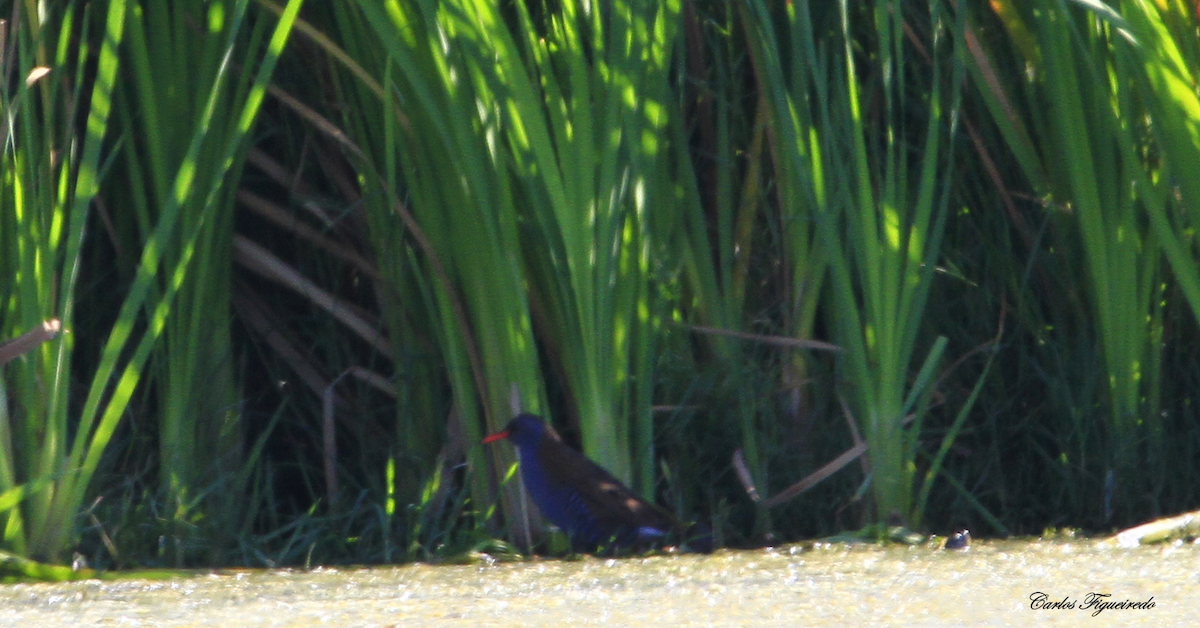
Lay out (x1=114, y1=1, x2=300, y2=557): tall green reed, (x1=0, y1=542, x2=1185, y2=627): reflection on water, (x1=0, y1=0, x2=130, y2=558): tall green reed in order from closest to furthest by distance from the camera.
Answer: (x1=0, y1=542, x2=1185, y2=627): reflection on water
(x1=0, y1=0, x2=130, y2=558): tall green reed
(x1=114, y1=1, x2=300, y2=557): tall green reed

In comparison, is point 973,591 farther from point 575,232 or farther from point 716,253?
point 716,253

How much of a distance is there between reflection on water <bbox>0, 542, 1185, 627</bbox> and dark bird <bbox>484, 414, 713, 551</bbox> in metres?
0.09

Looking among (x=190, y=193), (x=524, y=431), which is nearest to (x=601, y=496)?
(x=524, y=431)

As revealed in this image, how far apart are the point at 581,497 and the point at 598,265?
11.8 inches

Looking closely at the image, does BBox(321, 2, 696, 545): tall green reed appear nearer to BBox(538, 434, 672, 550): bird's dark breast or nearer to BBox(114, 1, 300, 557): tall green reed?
BBox(538, 434, 672, 550): bird's dark breast

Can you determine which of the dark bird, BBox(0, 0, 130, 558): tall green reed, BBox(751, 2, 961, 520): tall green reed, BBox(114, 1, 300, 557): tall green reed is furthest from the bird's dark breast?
BBox(0, 0, 130, 558): tall green reed

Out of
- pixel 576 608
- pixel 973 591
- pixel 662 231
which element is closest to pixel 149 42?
pixel 662 231

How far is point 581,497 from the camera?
1.90 m

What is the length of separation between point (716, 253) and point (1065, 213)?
51cm

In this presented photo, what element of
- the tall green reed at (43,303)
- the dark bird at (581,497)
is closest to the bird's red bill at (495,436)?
the dark bird at (581,497)

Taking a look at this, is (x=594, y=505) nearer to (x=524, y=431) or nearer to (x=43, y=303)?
(x=524, y=431)

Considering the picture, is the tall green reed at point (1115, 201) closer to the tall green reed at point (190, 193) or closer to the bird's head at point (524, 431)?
the bird's head at point (524, 431)

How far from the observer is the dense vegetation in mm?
1824

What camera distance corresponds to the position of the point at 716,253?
2268mm
